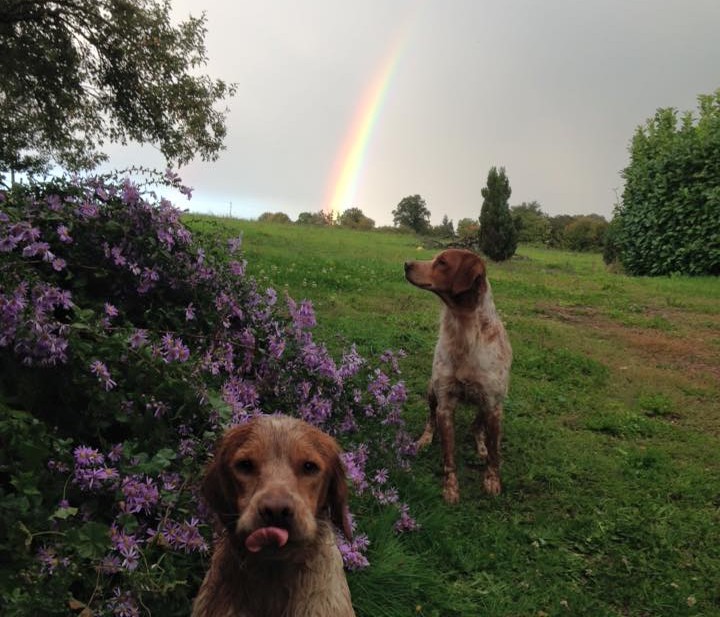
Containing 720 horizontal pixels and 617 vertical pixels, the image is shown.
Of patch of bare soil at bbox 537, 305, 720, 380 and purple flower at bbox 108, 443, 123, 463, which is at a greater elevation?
purple flower at bbox 108, 443, 123, 463

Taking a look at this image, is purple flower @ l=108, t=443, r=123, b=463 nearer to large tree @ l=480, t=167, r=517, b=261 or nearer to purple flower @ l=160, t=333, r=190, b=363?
purple flower @ l=160, t=333, r=190, b=363

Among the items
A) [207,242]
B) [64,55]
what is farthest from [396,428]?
[64,55]

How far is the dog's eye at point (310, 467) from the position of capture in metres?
2.26

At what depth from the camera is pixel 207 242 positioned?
3875 mm

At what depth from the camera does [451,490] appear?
4.33m

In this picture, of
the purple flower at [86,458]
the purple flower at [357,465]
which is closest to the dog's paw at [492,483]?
the purple flower at [357,465]

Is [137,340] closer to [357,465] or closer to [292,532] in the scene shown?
[292,532]

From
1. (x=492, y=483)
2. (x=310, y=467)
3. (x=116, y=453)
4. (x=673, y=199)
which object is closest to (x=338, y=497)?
(x=310, y=467)

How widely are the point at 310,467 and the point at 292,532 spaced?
32 centimetres

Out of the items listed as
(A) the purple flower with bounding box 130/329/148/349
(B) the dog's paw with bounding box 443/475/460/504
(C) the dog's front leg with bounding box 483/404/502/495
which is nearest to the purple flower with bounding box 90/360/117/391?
(A) the purple flower with bounding box 130/329/148/349

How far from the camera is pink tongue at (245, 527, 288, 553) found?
75.3 inches

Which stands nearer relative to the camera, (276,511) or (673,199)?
(276,511)

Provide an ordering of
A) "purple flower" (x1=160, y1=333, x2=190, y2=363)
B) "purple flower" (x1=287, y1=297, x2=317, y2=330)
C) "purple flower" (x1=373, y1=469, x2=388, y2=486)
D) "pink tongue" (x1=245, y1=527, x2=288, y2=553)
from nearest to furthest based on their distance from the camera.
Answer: "pink tongue" (x1=245, y1=527, x2=288, y2=553)
"purple flower" (x1=160, y1=333, x2=190, y2=363)
"purple flower" (x1=373, y1=469, x2=388, y2=486)
"purple flower" (x1=287, y1=297, x2=317, y2=330)

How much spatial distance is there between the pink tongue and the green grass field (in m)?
1.30
